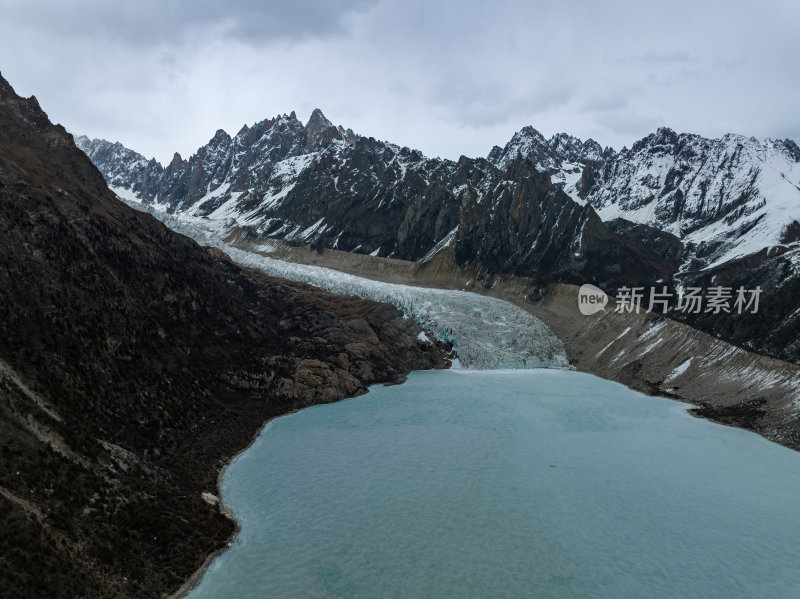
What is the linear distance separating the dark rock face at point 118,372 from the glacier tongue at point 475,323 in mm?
12531

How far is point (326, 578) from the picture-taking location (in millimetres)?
23891

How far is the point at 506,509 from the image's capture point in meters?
31.1

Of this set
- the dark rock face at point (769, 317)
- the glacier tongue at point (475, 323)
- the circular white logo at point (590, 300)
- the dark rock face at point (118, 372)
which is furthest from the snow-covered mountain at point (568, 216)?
the dark rock face at point (118, 372)

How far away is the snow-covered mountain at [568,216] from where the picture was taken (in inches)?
4498

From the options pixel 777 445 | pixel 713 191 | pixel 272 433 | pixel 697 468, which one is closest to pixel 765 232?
pixel 713 191

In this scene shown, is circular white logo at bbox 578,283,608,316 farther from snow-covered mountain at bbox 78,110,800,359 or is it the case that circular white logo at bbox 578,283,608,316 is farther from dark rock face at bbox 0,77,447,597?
dark rock face at bbox 0,77,447,597

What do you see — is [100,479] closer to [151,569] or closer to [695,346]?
[151,569]

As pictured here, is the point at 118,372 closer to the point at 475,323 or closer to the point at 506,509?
the point at 506,509

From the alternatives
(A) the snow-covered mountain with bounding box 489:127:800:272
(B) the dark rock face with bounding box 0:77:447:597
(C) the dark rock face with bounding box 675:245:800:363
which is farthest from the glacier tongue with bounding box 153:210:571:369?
(A) the snow-covered mountain with bounding box 489:127:800:272

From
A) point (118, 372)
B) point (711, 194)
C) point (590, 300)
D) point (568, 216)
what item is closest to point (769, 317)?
point (590, 300)

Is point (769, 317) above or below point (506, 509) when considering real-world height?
above

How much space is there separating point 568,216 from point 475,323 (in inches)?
1917

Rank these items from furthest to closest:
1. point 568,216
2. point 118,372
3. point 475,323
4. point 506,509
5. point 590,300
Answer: point 568,216 → point 590,300 → point 475,323 → point 118,372 → point 506,509

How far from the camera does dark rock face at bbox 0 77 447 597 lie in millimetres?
22766
